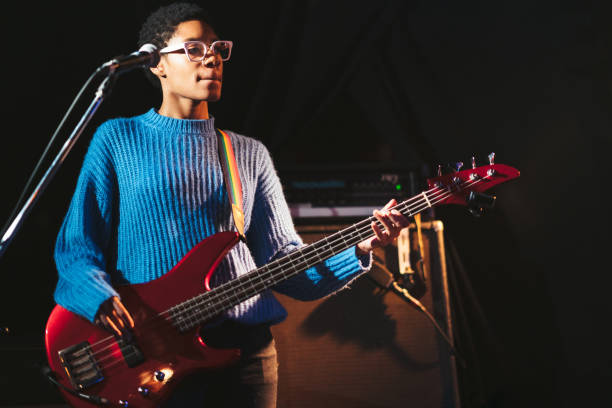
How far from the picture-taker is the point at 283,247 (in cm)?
141

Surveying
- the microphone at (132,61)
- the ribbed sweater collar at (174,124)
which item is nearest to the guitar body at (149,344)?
the ribbed sweater collar at (174,124)

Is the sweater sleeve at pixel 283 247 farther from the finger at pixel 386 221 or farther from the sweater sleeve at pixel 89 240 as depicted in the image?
the sweater sleeve at pixel 89 240

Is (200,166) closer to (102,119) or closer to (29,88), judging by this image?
(102,119)

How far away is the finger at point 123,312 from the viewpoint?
1158 mm

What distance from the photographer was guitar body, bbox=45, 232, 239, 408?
1.16 meters

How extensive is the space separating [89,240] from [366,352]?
109 centimetres

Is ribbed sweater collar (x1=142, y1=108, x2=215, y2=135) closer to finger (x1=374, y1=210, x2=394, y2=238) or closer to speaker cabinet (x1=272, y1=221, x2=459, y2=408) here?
finger (x1=374, y1=210, x2=394, y2=238)

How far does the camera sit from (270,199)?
1.49 meters

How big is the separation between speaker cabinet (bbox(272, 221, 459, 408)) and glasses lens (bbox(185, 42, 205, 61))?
97 cm

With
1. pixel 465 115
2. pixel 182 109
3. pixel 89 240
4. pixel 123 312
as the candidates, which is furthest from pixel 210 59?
pixel 465 115

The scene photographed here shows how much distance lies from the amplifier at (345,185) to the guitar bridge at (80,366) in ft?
3.30

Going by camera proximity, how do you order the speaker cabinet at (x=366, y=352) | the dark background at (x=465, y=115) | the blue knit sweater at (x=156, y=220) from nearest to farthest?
the blue knit sweater at (x=156, y=220)
the speaker cabinet at (x=366, y=352)
the dark background at (x=465, y=115)

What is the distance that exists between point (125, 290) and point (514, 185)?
5.98ft

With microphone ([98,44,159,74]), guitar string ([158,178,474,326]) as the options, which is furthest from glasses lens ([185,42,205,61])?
guitar string ([158,178,474,326])
